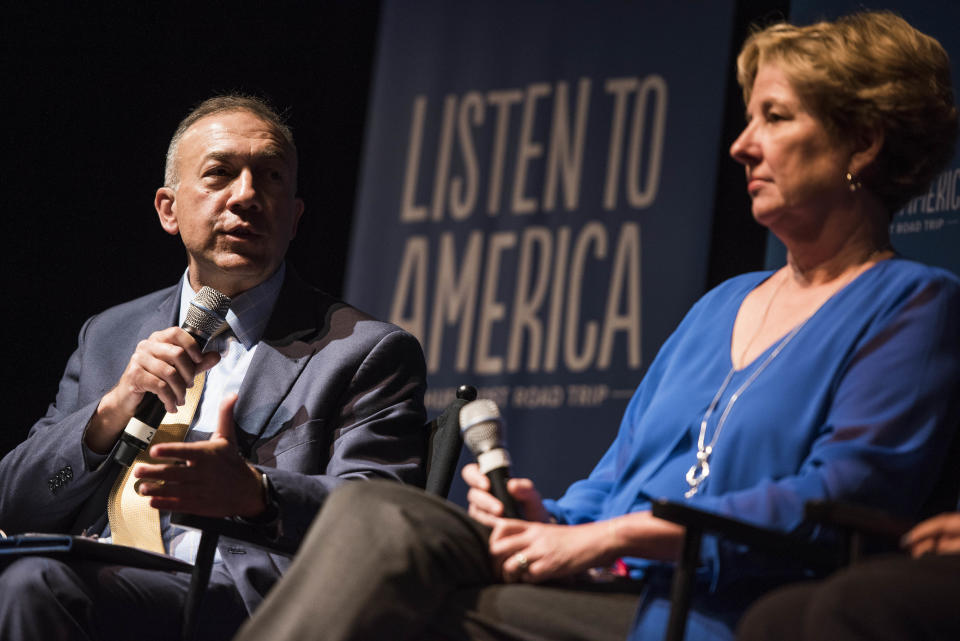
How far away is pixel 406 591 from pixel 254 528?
0.66 metres

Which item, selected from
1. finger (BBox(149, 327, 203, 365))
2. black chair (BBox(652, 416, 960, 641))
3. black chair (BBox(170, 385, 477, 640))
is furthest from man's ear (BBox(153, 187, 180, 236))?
black chair (BBox(652, 416, 960, 641))

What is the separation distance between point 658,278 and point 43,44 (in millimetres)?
2414

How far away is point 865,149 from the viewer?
6.53 feet

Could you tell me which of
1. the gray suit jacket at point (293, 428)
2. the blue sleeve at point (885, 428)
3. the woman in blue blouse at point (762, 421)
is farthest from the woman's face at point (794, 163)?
the gray suit jacket at point (293, 428)

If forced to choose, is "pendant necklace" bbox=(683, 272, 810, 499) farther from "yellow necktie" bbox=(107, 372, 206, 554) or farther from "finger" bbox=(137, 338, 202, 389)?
"yellow necktie" bbox=(107, 372, 206, 554)

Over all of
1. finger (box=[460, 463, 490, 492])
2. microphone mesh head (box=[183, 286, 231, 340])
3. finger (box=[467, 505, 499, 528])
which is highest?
microphone mesh head (box=[183, 286, 231, 340])

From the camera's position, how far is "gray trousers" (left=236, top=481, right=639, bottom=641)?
1.60 m

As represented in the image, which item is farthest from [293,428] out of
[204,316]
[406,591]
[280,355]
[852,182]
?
[852,182]

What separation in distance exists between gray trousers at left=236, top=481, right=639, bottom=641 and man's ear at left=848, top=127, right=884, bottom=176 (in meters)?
0.81

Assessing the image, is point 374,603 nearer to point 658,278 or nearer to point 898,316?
point 898,316

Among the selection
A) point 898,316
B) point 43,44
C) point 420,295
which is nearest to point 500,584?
point 898,316

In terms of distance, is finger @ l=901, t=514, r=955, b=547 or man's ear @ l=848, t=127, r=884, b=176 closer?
finger @ l=901, t=514, r=955, b=547

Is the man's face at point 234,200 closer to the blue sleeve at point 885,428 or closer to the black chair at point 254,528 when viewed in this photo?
the black chair at point 254,528

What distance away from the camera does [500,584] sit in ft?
5.81
